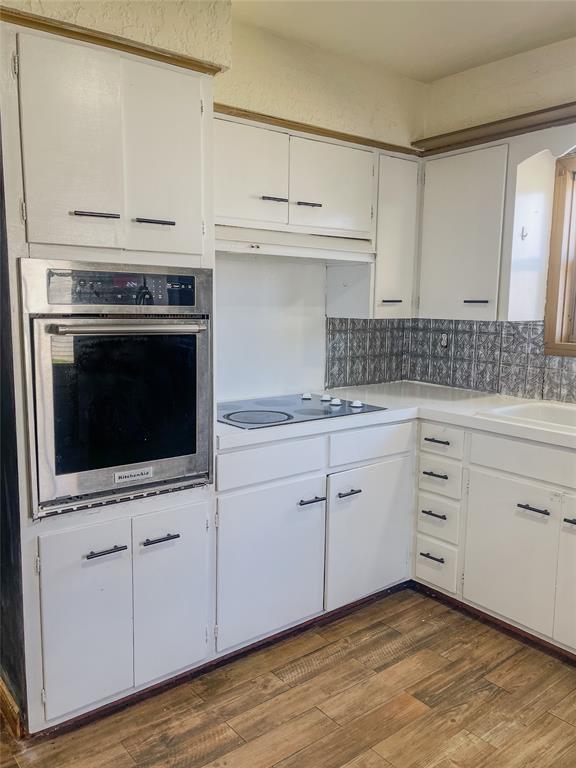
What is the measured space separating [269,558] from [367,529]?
555mm

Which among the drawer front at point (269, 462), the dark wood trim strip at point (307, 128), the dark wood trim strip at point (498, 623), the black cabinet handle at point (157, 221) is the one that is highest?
the dark wood trim strip at point (307, 128)

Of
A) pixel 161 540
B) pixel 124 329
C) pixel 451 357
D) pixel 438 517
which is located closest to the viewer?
pixel 124 329

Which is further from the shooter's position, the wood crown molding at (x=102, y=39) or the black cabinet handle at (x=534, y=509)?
the black cabinet handle at (x=534, y=509)

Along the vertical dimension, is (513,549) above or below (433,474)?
below

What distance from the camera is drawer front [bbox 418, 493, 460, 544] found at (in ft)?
9.04

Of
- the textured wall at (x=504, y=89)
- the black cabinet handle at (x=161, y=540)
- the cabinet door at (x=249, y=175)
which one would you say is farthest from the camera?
the textured wall at (x=504, y=89)

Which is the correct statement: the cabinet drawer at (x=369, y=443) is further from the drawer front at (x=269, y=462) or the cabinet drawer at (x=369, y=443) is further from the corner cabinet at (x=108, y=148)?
the corner cabinet at (x=108, y=148)

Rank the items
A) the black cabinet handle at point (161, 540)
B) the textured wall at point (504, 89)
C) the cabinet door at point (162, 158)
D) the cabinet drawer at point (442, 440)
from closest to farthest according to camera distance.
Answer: the cabinet door at point (162, 158) < the black cabinet handle at point (161, 540) < the textured wall at point (504, 89) < the cabinet drawer at point (442, 440)

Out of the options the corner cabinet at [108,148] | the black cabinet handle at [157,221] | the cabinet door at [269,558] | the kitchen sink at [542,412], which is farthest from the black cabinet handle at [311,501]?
the black cabinet handle at [157,221]

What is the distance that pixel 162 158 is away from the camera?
6.42 feet

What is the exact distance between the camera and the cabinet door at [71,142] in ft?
5.57

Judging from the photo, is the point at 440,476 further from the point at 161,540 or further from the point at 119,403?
the point at 119,403

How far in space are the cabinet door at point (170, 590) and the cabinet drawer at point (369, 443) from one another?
664 mm

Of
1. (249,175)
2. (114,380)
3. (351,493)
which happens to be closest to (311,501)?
(351,493)
